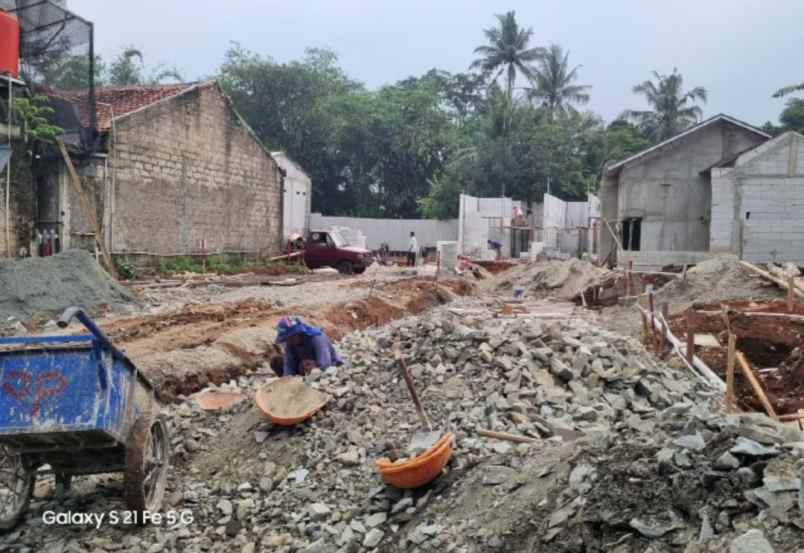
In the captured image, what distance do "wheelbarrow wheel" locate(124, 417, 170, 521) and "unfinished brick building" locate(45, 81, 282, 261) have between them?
15624mm

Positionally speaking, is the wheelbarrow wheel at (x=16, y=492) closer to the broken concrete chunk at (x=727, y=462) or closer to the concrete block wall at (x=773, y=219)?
the broken concrete chunk at (x=727, y=462)

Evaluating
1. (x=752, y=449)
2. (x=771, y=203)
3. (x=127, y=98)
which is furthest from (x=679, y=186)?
(x=752, y=449)

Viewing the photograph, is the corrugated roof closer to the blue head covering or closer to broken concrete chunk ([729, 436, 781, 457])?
the blue head covering

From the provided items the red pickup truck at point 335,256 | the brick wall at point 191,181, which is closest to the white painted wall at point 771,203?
the red pickup truck at point 335,256

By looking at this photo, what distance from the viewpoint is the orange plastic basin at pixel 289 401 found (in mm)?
6316

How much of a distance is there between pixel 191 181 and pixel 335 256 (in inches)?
259

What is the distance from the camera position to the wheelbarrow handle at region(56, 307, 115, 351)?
453 centimetres

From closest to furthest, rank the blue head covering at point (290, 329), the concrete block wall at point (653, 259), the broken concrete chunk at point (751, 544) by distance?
the broken concrete chunk at point (751, 544) → the blue head covering at point (290, 329) → the concrete block wall at point (653, 259)

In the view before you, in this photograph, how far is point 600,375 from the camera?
24.0 ft

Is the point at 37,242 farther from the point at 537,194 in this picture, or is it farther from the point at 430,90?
the point at 430,90

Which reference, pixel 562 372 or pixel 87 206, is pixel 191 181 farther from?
pixel 562 372

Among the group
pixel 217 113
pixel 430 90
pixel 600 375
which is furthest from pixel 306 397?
pixel 430 90

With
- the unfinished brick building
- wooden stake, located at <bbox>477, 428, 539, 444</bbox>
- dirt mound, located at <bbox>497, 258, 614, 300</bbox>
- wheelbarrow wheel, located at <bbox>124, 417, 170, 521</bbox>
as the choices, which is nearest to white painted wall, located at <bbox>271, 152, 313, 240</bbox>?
the unfinished brick building

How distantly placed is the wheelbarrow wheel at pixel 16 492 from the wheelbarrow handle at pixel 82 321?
1.34 metres
